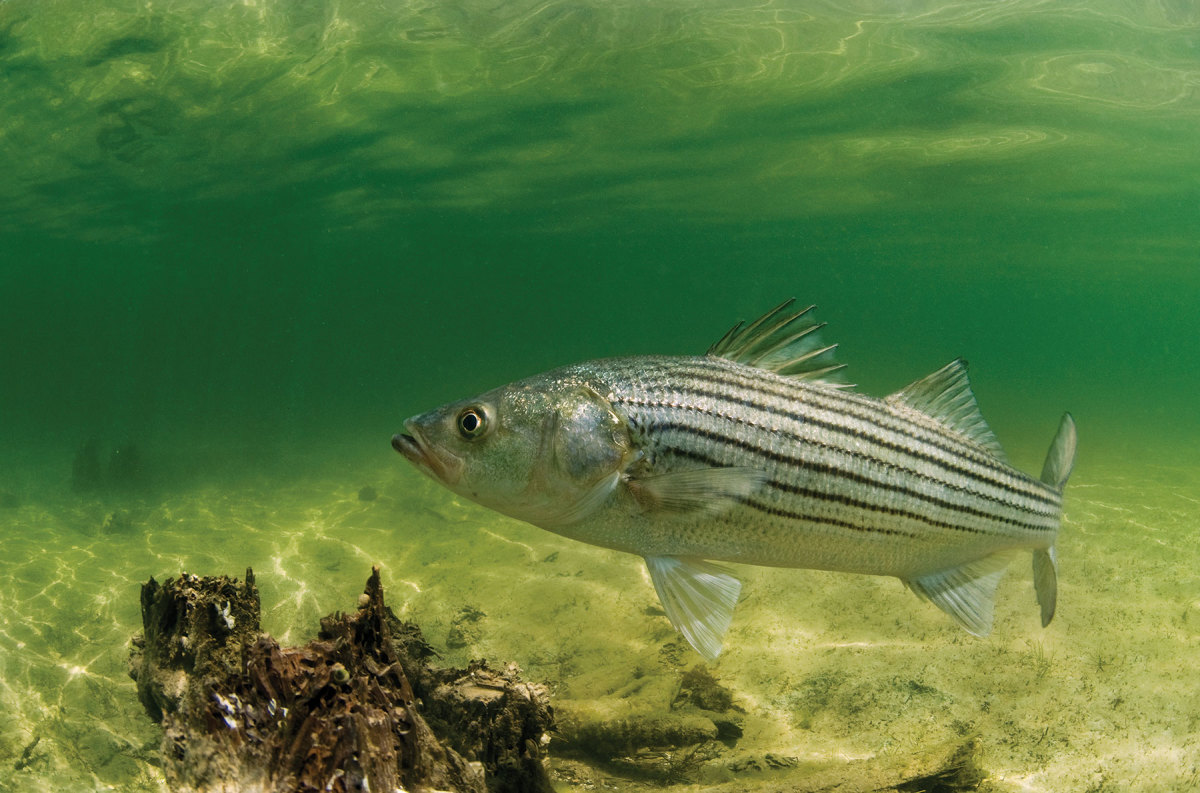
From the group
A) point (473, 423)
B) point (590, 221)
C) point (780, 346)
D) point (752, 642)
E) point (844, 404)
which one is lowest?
point (752, 642)

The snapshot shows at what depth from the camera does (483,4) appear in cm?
1389

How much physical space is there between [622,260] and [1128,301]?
56390 millimetres

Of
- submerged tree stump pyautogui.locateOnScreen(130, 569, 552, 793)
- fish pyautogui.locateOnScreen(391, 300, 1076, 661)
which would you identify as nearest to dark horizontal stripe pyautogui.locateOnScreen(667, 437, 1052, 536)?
fish pyautogui.locateOnScreen(391, 300, 1076, 661)

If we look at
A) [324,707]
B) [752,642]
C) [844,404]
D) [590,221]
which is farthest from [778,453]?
[590,221]

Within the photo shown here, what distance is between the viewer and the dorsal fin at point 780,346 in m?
3.57

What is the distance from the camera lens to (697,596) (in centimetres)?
316

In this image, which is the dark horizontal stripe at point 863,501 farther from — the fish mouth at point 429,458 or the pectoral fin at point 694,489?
the fish mouth at point 429,458

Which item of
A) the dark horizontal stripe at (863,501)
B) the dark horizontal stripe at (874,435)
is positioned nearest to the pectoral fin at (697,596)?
the dark horizontal stripe at (863,501)

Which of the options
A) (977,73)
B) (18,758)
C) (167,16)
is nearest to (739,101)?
(977,73)

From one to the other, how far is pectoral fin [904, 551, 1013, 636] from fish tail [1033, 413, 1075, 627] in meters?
0.46

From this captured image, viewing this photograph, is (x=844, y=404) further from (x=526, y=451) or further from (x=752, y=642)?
(x=752, y=642)

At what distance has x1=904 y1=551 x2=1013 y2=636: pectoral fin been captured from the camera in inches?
141

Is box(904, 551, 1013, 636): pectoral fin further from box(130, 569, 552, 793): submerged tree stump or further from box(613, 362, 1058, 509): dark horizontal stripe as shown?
box(130, 569, 552, 793): submerged tree stump

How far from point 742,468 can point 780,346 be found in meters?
0.78
